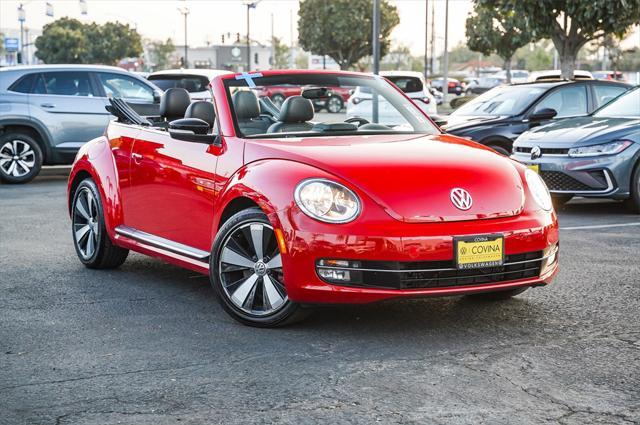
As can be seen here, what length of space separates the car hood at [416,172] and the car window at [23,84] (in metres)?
9.97

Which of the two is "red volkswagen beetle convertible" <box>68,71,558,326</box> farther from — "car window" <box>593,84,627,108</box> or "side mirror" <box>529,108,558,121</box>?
"car window" <box>593,84,627,108</box>

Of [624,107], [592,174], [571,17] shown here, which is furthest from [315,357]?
[571,17]

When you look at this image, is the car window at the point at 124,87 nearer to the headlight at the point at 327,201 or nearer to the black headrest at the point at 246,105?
the black headrest at the point at 246,105

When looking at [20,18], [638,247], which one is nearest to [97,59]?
[20,18]

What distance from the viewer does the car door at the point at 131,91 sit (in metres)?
15.7

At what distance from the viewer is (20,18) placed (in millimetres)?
84375

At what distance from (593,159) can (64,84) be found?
26.6 feet

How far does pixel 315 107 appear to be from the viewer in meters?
6.85

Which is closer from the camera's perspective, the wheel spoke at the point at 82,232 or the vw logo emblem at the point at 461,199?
the vw logo emblem at the point at 461,199

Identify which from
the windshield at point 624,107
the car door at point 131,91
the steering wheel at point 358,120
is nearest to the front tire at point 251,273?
the steering wheel at point 358,120

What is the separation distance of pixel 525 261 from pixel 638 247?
347cm

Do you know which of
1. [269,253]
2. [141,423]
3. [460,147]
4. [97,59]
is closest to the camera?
[141,423]

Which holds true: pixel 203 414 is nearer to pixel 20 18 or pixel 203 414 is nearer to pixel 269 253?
pixel 269 253

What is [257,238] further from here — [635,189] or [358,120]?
[635,189]
